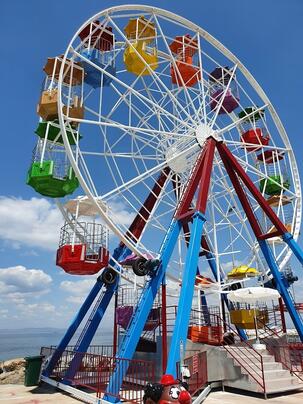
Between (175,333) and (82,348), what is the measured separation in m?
5.87

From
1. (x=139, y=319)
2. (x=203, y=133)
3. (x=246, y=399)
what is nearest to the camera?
(x=246, y=399)

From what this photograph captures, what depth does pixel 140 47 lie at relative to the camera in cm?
1820

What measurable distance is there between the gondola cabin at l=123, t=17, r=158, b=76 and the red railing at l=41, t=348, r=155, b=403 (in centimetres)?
1256

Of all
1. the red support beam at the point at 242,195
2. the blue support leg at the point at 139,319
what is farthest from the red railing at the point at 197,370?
the red support beam at the point at 242,195

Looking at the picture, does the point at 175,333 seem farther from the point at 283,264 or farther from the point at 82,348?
the point at 283,264

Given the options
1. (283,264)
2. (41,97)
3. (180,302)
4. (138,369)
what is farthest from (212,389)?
(41,97)

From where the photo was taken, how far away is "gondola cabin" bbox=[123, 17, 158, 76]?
18062 mm

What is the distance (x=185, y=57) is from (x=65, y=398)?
54.8 feet

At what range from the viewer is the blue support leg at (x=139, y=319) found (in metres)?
11.4

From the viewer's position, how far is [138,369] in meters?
13.6

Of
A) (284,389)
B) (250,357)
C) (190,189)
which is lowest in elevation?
(284,389)

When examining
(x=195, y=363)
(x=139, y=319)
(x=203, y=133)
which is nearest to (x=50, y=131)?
(x=203, y=133)

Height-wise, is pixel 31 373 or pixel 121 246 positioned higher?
pixel 121 246

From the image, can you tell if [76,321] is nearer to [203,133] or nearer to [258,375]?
[258,375]
